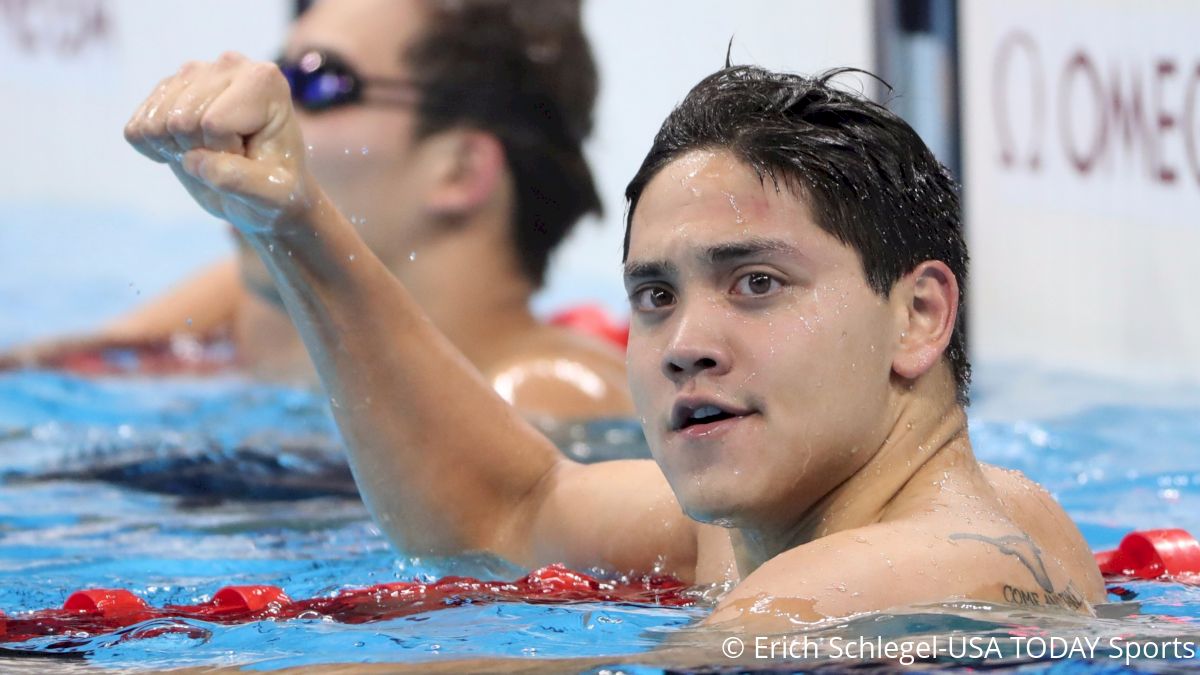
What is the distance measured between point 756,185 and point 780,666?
21.5 inches

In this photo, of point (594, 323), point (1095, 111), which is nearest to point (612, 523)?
point (1095, 111)

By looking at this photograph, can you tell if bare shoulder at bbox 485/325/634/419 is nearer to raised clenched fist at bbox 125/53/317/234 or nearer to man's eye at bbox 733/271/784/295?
raised clenched fist at bbox 125/53/317/234

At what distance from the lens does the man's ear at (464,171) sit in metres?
4.07

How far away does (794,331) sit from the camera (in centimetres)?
180

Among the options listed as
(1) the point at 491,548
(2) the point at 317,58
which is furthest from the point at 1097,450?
(2) the point at 317,58

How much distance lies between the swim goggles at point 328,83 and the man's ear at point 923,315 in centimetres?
232

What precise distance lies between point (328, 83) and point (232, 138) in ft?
6.31

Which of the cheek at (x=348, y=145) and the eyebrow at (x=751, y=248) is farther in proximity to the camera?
the cheek at (x=348, y=145)

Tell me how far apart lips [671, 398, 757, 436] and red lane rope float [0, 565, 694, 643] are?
1.12ft

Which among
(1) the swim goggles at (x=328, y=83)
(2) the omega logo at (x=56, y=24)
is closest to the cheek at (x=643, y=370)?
(1) the swim goggles at (x=328, y=83)

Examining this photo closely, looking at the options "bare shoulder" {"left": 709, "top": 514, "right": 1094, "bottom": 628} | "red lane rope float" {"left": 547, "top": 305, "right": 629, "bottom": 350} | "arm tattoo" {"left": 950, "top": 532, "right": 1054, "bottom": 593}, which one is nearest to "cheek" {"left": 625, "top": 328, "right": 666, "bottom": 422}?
"bare shoulder" {"left": 709, "top": 514, "right": 1094, "bottom": 628}

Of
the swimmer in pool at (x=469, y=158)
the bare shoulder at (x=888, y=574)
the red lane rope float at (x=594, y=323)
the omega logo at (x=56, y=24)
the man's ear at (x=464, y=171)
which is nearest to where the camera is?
the bare shoulder at (x=888, y=574)

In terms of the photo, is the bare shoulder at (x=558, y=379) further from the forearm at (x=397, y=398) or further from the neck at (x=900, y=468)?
the neck at (x=900, y=468)

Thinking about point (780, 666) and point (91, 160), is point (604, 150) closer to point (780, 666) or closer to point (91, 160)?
point (91, 160)
